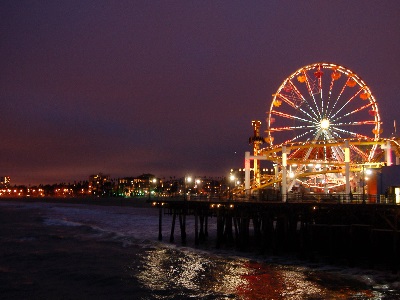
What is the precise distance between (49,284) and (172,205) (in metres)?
20.1

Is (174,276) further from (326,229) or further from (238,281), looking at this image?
(326,229)

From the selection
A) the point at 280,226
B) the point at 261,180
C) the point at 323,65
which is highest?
the point at 323,65

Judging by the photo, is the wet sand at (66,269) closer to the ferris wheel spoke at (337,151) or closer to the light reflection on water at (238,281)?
the light reflection on water at (238,281)

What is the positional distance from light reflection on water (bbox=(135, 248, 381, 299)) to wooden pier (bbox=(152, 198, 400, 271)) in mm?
3683

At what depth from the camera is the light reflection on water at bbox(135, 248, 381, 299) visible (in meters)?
24.3

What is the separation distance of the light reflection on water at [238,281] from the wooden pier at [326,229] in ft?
12.1

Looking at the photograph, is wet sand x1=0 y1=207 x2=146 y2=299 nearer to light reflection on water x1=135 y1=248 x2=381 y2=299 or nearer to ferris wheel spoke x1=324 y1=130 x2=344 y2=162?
light reflection on water x1=135 y1=248 x2=381 y2=299

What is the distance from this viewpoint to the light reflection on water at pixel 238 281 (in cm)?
2434

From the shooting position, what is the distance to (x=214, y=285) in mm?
26828

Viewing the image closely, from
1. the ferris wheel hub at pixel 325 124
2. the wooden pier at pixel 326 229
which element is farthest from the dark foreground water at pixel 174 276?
the ferris wheel hub at pixel 325 124

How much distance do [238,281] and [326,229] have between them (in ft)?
39.0

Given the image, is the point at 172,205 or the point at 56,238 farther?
the point at 56,238

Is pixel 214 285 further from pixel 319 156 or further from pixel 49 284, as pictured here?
pixel 319 156

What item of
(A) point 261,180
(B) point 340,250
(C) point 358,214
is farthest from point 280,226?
(A) point 261,180
